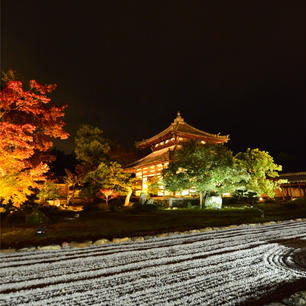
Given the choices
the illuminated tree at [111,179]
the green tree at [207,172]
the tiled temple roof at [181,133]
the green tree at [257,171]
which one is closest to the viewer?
the green tree at [207,172]

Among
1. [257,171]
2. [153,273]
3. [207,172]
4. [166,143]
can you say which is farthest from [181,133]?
[153,273]

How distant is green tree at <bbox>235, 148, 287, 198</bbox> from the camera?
64.2 ft

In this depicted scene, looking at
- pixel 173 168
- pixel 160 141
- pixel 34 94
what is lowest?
pixel 173 168

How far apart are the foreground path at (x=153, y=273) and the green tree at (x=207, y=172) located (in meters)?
9.97

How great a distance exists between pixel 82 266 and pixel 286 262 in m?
4.66

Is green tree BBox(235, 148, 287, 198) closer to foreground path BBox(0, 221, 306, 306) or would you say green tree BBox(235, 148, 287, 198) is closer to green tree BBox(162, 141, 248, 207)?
green tree BBox(162, 141, 248, 207)

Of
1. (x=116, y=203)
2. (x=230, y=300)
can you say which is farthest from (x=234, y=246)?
(x=116, y=203)

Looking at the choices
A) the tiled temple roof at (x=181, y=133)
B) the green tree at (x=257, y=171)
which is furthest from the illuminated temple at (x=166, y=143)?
the green tree at (x=257, y=171)

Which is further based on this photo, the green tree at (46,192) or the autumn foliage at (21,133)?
the green tree at (46,192)

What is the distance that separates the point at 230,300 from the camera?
353 centimetres

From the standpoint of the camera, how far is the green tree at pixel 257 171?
19.6 metres

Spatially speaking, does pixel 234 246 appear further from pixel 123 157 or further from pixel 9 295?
pixel 123 157

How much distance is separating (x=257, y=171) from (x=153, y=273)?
19224mm

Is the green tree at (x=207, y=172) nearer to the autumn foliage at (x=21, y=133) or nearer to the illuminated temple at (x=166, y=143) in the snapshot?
the illuminated temple at (x=166, y=143)
